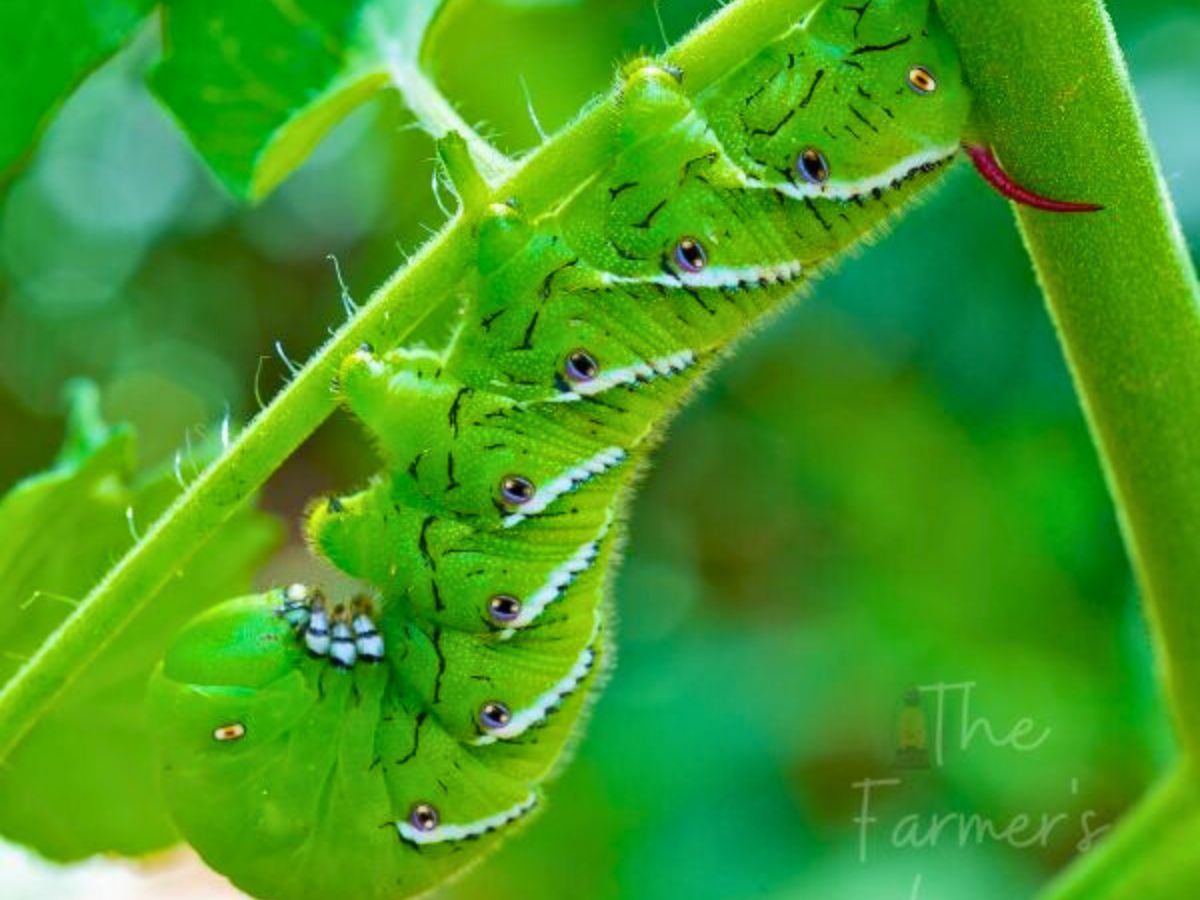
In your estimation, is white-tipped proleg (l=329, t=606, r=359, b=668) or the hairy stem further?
white-tipped proleg (l=329, t=606, r=359, b=668)

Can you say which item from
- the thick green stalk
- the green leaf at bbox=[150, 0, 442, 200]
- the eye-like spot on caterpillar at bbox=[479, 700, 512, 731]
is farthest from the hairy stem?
the eye-like spot on caterpillar at bbox=[479, 700, 512, 731]

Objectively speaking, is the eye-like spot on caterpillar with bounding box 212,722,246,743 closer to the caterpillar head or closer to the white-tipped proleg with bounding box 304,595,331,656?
the white-tipped proleg with bounding box 304,595,331,656

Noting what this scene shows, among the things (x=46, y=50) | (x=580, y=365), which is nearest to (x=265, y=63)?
(x=46, y=50)

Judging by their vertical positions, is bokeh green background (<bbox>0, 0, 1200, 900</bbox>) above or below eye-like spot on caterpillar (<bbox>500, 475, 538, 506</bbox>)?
below

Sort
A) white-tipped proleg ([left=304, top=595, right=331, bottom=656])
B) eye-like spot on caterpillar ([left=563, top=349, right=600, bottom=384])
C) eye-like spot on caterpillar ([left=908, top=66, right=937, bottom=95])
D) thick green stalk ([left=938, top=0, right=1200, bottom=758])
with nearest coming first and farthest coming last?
thick green stalk ([left=938, top=0, right=1200, bottom=758])
eye-like spot on caterpillar ([left=908, top=66, right=937, bottom=95])
eye-like spot on caterpillar ([left=563, top=349, right=600, bottom=384])
white-tipped proleg ([left=304, top=595, right=331, bottom=656])

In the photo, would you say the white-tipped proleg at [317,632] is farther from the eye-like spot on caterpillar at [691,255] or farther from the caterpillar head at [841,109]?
the caterpillar head at [841,109]

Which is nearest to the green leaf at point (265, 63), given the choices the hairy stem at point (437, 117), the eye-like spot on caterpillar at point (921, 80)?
the hairy stem at point (437, 117)
